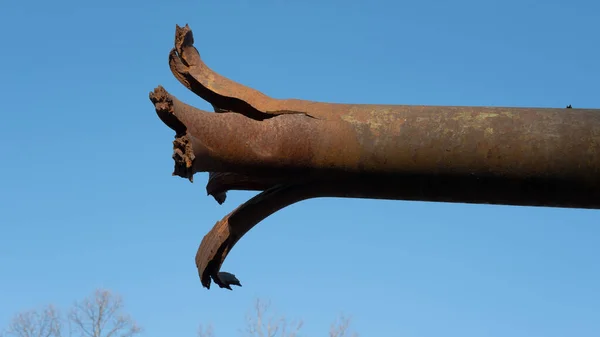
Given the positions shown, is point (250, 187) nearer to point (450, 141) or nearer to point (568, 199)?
point (450, 141)

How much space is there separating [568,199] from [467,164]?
390 mm

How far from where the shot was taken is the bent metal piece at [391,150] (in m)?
3.02

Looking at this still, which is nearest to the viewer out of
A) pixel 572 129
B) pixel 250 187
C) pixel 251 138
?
pixel 572 129

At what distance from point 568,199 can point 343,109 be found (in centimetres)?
91


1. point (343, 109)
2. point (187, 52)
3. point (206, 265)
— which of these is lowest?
point (206, 265)

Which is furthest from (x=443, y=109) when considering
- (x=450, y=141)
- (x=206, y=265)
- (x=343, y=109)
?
(x=206, y=265)

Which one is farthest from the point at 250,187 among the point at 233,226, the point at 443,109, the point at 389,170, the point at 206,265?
the point at 443,109

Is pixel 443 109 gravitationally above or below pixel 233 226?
above

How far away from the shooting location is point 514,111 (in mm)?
3148

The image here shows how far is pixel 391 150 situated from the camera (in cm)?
313

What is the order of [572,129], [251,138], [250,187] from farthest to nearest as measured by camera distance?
[250,187] → [251,138] → [572,129]

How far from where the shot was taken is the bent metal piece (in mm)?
3020

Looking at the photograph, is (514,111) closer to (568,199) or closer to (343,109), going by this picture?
(568,199)

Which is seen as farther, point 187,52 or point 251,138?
point 187,52
